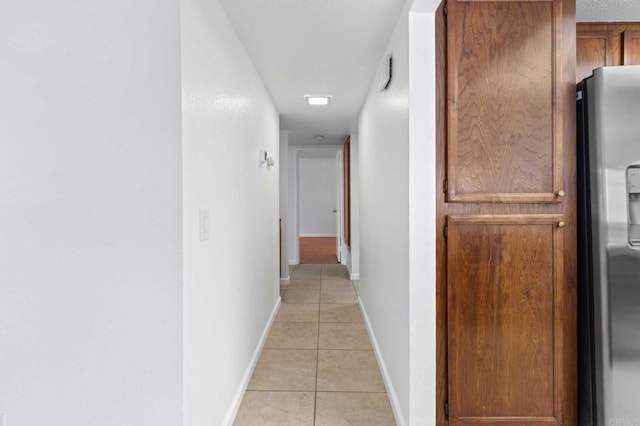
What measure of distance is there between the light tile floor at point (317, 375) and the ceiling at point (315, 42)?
2181 mm

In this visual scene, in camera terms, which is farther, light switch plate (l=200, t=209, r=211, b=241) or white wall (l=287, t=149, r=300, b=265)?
white wall (l=287, t=149, r=300, b=265)

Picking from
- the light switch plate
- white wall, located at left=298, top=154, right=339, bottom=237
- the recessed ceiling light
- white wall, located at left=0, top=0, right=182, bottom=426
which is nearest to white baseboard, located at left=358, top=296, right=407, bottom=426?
white wall, located at left=0, top=0, right=182, bottom=426

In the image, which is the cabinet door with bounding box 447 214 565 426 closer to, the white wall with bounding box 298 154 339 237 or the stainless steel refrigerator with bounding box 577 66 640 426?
the stainless steel refrigerator with bounding box 577 66 640 426

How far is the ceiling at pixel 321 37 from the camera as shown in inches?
66.6

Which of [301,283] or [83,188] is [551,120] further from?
[301,283]

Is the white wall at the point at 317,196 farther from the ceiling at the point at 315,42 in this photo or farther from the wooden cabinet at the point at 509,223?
the wooden cabinet at the point at 509,223

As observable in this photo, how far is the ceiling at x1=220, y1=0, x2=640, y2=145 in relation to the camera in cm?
169

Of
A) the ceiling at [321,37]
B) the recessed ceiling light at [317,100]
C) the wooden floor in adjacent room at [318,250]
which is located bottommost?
the wooden floor in adjacent room at [318,250]

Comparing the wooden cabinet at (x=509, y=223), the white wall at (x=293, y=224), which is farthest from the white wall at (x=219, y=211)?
the white wall at (x=293, y=224)

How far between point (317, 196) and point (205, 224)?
7999mm

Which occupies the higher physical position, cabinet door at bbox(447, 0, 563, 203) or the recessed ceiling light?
the recessed ceiling light

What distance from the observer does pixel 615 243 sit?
1426 millimetres

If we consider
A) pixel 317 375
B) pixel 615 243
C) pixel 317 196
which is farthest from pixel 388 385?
pixel 317 196

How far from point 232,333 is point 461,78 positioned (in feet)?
5.79
